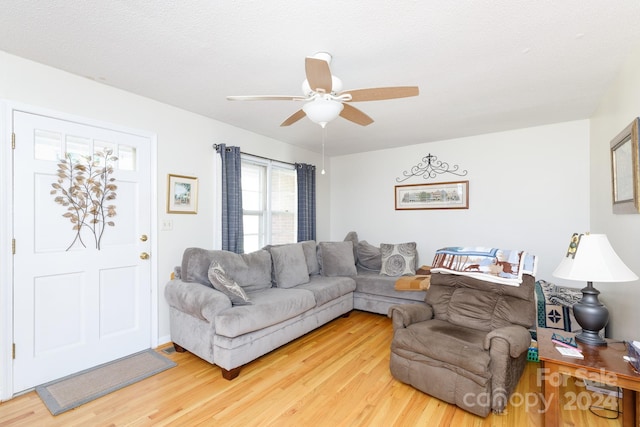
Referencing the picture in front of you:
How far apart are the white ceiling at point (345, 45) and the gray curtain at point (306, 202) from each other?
5.91ft

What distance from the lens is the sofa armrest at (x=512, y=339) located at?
198cm

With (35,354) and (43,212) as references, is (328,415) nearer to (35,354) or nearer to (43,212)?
(35,354)

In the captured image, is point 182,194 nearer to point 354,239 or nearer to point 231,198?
point 231,198

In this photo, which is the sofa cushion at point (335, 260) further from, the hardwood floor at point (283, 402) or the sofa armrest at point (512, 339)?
the sofa armrest at point (512, 339)

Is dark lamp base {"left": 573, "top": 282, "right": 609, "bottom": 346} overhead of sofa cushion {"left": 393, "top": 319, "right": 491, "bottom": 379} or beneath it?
overhead

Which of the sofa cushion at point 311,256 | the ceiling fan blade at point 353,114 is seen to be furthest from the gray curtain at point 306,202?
the ceiling fan blade at point 353,114

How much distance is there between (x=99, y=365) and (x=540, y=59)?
4309 mm

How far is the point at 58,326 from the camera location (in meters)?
2.42

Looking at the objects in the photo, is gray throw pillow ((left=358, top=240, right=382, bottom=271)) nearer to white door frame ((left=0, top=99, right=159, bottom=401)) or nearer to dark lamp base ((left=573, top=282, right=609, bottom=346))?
dark lamp base ((left=573, top=282, right=609, bottom=346))

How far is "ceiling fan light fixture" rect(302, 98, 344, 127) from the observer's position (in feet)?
6.42

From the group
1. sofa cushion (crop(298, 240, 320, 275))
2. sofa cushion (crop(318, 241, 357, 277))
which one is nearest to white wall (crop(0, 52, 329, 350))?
sofa cushion (crop(298, 240, 320, 275))

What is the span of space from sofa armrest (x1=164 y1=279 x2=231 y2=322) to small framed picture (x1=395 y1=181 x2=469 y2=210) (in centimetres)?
324

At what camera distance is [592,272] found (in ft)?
5.65

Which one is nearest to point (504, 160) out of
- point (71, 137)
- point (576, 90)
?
point (576, 90)
